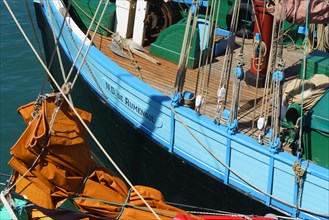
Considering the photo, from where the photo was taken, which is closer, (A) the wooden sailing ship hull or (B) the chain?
(B) the chain

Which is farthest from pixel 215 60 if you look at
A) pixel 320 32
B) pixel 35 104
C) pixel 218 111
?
pixel 35 104

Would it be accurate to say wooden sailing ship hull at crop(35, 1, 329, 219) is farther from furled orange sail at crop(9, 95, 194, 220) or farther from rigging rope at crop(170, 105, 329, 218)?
furled orange sail at crop(9, 95, 194, 220)

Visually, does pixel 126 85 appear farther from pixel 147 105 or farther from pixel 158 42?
pixel 158 42

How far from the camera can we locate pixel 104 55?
33.1 feet

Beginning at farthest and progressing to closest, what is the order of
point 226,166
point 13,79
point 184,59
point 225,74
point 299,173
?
1. point 13,79
2. point 225,74
3. point 184,59
4. point 226,166
5. point 299,173

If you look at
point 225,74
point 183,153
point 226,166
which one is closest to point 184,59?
point 225,74

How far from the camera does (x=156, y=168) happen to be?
9586 mm

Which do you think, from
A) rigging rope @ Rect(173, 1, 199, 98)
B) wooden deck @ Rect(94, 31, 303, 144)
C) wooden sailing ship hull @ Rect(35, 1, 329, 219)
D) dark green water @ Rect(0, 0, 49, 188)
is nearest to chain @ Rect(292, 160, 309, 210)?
wooden sailing ship hull @ Rect(35, 1, 329, 219)

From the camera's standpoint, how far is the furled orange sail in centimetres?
564

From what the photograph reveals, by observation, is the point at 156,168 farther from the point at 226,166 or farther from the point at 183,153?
the point at 226,166

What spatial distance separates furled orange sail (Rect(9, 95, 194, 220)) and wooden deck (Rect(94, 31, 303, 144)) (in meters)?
3.14

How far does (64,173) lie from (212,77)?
4857 mm

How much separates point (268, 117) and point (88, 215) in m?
3.92

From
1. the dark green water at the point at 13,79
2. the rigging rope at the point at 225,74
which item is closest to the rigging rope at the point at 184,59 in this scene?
the rigging rope at the point at 225,74
